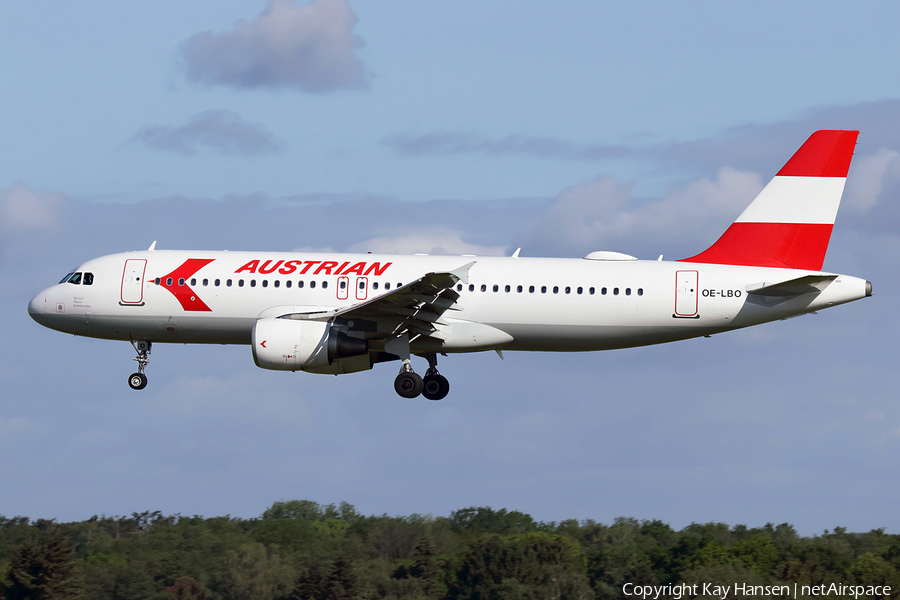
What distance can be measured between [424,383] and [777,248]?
43.3 ft

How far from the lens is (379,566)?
92688 mm

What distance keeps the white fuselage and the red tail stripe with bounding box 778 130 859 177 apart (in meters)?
3.94

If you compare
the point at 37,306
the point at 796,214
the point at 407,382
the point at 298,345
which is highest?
the point at 796,214

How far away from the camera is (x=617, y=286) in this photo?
1506 inches

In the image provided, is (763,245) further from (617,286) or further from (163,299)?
(163,299)

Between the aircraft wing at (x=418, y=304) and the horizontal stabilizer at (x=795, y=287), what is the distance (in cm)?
1004

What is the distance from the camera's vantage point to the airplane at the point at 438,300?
37438 millimetres

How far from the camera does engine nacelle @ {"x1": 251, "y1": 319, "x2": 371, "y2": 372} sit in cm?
3653

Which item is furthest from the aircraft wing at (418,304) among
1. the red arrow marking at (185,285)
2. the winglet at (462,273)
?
the red arrow marking at (185,285)

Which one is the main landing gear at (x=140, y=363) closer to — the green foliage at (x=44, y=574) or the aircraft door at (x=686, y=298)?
the aircraft door at (x=686, y=298)

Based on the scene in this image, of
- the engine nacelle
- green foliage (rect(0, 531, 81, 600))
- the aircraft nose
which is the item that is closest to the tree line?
green foliage (rect(0, 531, 81, 600))

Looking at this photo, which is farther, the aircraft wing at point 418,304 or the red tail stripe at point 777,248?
the red tail stripe at point 777,248

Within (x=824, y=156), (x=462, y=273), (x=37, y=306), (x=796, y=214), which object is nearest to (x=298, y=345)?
(x=462, y=273)

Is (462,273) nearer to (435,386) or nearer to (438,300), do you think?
(438,300)
